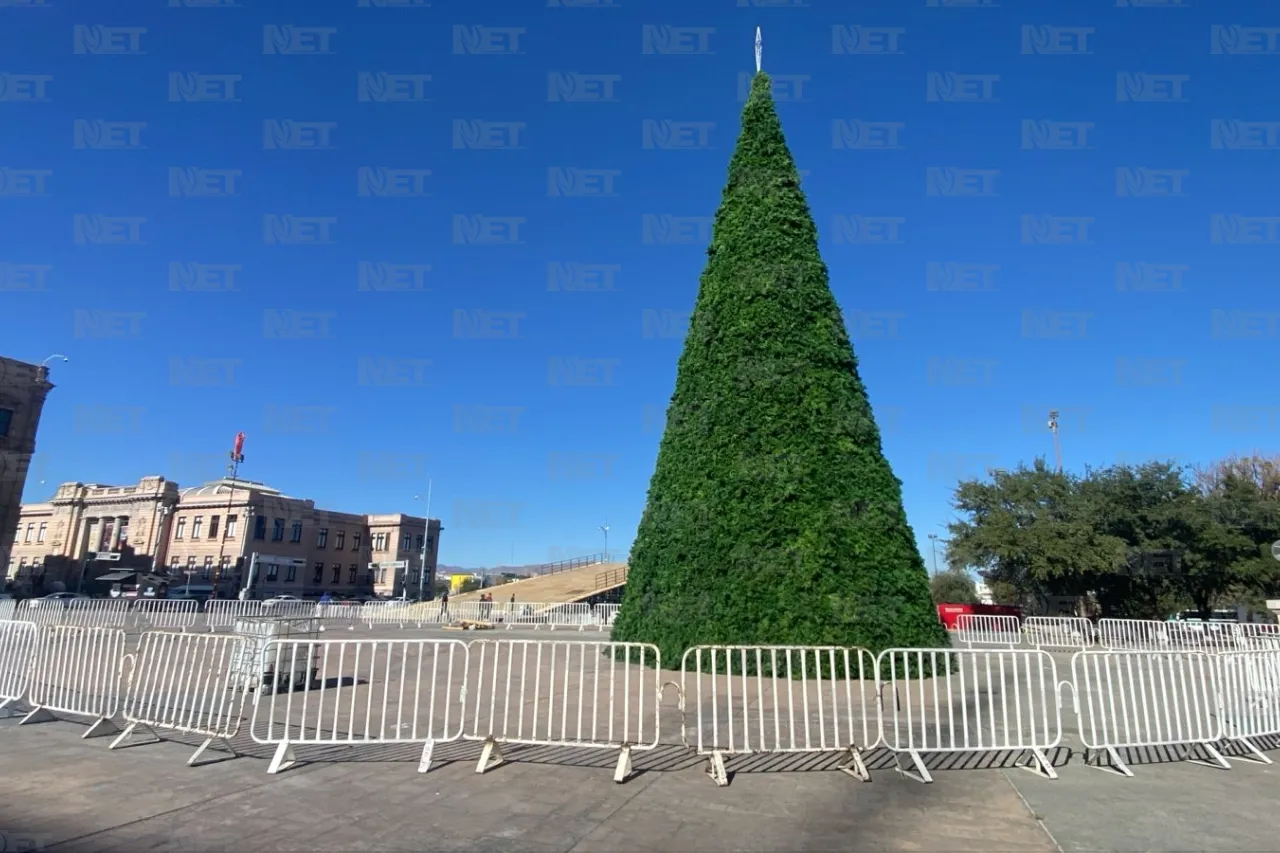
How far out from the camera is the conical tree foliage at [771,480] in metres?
10.6

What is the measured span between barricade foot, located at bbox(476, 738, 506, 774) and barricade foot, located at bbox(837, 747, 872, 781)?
2838 mm

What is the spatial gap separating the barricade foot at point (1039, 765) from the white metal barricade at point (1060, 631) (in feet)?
59.4

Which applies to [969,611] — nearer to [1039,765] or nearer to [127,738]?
[1039,765]

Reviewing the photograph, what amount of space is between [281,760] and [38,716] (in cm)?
392

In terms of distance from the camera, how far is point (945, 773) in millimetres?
5398

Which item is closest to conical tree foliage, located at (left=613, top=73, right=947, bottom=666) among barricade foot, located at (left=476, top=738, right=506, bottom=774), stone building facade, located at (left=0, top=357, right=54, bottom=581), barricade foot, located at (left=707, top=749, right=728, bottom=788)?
barricade foot, located at (left=707, top=749, right=728, bottom=788)

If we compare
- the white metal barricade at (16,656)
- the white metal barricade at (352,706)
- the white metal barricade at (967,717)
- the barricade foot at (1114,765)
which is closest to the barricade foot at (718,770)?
the white metal barricade at (967,717)

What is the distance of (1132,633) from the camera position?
20922mm

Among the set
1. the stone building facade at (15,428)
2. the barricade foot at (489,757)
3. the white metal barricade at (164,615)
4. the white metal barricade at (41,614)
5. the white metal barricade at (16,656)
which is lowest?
the white metal barricade at (164,615)

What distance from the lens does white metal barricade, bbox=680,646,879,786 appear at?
531 centimetres

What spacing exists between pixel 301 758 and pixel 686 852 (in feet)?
12.1

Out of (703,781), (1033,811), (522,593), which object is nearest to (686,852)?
(703,781)

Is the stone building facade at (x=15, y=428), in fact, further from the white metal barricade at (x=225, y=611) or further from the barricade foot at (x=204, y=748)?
the barricade foot at (x=204, y=748)

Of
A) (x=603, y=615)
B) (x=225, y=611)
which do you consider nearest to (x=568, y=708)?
(x=603, y=615)
